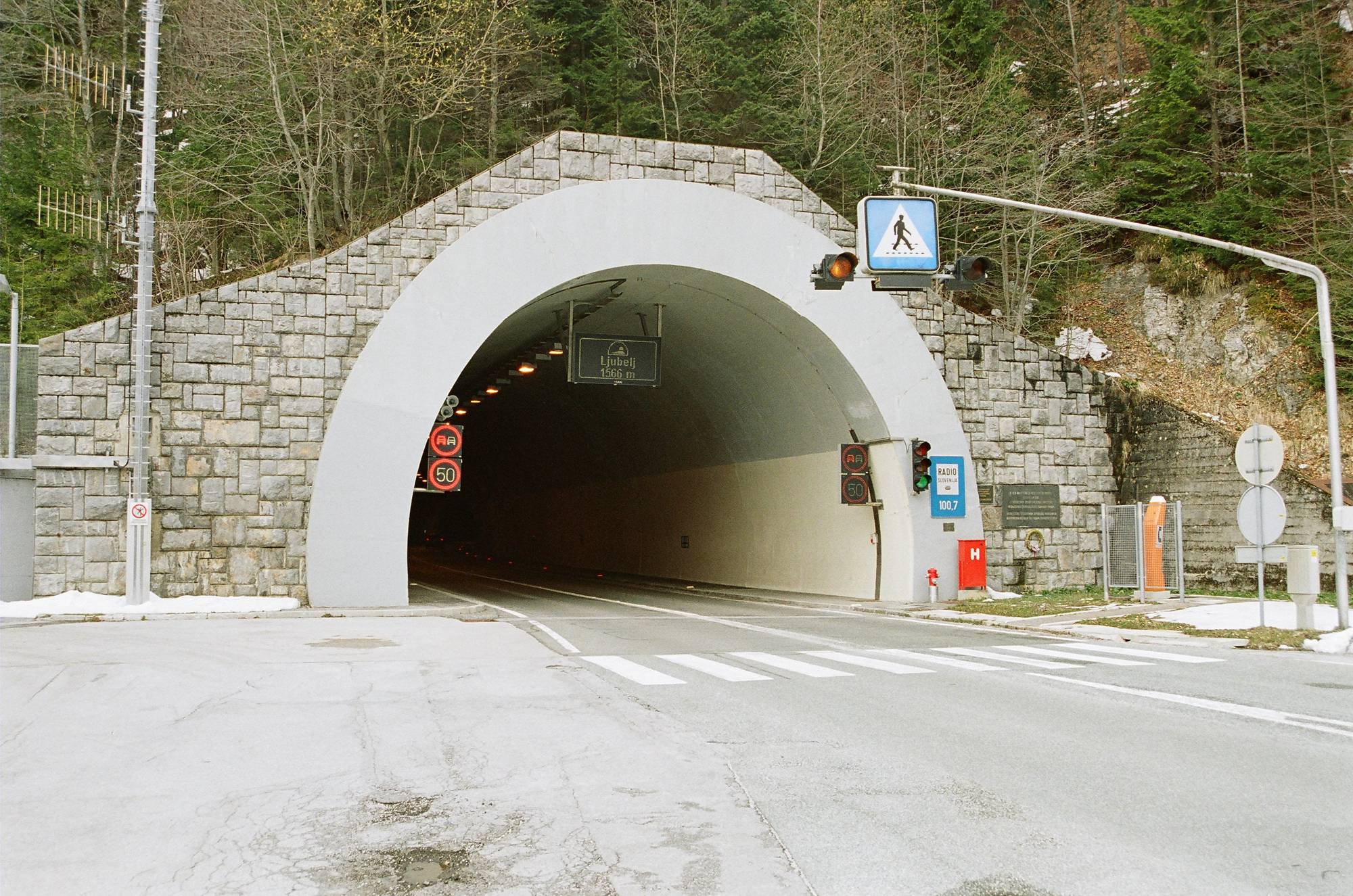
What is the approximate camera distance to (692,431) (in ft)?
101

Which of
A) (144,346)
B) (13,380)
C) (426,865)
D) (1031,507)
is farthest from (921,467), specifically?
(426,865)

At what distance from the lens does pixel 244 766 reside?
721cm

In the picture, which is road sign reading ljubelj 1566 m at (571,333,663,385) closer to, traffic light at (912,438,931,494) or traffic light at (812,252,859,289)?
traffic light at (912,438,931,494)

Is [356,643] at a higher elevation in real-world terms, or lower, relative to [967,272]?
lower

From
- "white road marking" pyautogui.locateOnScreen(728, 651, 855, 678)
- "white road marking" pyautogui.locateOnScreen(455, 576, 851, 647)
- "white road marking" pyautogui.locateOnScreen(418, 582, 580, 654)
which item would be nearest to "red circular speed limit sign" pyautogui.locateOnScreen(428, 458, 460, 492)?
"white road marking" pyautogui.locateOnScreen(418, 582, 580, 654)

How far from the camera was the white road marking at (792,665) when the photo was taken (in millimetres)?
11758

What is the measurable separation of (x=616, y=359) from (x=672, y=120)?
12119mm

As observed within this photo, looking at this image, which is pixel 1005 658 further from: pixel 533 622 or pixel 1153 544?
pixel 1153 544

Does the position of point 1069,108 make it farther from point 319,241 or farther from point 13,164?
point 13,164

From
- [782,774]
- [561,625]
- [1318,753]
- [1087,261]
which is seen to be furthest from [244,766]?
Answer: [1087,261]

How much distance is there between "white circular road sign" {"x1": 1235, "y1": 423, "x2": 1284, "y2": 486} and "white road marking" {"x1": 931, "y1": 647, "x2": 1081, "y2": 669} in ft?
15.8

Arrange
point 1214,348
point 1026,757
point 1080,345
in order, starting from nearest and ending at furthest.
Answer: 1. point 1026,757
2. point 1214,348
3. point 1080,345

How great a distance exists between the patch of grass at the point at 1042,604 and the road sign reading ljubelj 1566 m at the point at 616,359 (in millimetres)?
8545

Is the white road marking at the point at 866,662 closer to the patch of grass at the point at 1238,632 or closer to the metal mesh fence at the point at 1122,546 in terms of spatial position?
the patch of grass at the point at 1238,632
